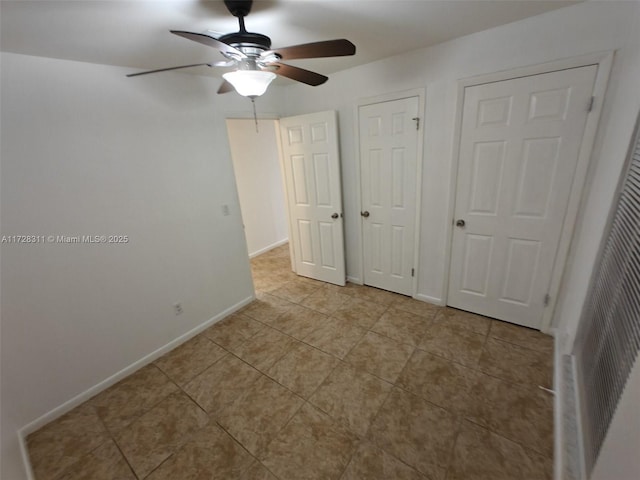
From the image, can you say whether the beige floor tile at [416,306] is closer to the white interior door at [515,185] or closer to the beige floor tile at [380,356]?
the white interior door at [515,185]

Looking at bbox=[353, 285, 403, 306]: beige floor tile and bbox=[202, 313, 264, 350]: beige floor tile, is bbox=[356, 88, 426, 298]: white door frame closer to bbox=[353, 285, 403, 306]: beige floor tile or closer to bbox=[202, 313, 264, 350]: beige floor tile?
bbox=[353, 285, 403, 306]: beige floor tile

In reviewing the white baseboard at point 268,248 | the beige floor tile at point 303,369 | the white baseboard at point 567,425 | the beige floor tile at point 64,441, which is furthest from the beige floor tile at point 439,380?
the white baseboard at point 268,248

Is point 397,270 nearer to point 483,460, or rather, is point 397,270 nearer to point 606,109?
point 483,460

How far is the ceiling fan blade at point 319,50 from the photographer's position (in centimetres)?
119

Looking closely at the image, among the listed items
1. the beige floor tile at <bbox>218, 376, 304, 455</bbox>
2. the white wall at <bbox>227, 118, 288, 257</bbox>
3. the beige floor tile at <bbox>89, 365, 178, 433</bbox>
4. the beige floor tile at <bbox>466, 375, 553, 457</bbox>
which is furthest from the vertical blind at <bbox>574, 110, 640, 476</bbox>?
the white wall at <bbox>227, 118, 288, 257</bbox>

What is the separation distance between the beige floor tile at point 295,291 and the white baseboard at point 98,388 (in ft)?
2.23

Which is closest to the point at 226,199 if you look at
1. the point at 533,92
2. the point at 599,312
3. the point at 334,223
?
the point at 334,223

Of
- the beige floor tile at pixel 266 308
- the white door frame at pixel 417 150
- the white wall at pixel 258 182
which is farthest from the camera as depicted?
the white wall at pixel 258 182

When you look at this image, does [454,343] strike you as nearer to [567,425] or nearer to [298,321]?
[567,425]

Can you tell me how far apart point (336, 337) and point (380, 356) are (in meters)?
0.43

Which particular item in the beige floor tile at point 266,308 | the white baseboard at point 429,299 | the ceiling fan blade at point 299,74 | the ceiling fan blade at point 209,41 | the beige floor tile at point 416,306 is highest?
the ceiling fan blade at point 209,41

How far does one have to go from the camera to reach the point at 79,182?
1817mm

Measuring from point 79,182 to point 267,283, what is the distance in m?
2.21

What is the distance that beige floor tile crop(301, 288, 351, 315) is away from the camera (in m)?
2.86
